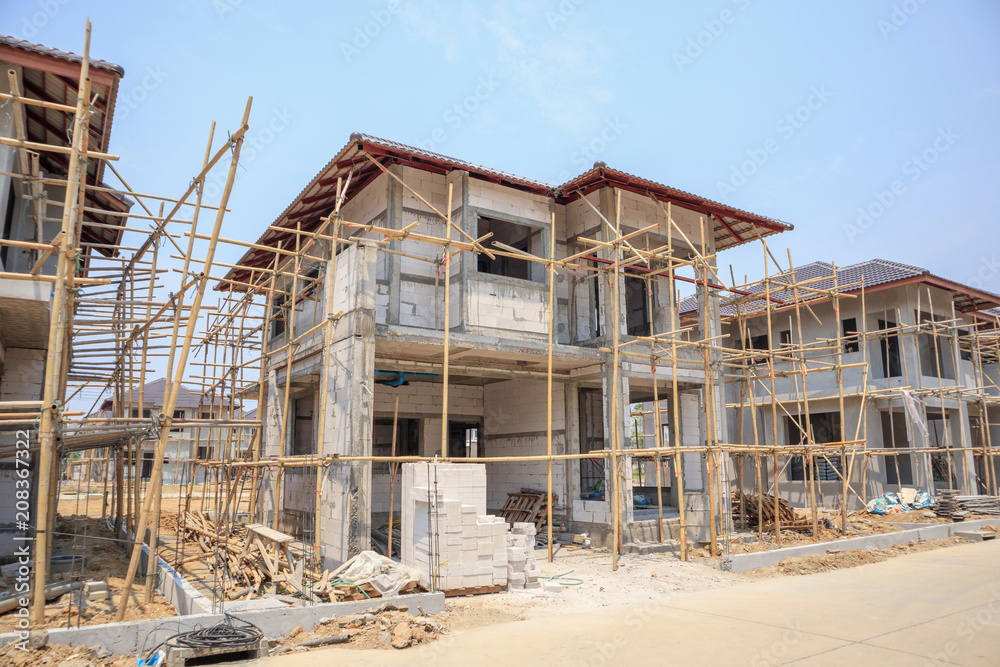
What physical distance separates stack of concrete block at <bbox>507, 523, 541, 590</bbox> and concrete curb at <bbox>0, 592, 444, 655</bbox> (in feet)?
6.56

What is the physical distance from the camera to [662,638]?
711 cm

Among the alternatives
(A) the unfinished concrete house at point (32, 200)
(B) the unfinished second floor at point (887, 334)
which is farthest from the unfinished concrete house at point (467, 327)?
(B) the unfinished second floor at point (887, 334)

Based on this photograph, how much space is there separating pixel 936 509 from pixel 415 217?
646 inches

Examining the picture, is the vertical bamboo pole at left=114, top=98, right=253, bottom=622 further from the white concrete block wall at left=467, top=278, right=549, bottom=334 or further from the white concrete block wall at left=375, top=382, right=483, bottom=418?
the white concrete block wall at left=375, top=382, right=483, bottom=418

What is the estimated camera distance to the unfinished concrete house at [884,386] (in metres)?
20.5

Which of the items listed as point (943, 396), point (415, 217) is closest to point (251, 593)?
point (415, 217)

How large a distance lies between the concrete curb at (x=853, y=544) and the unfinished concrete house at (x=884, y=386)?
2447mm

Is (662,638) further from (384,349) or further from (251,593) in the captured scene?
(384,349)

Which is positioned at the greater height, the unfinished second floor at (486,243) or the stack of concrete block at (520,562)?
the unfinished second floor at (486,243)

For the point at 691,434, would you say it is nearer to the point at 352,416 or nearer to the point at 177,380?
the point at 352,416

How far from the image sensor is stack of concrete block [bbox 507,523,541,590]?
9.83 meters

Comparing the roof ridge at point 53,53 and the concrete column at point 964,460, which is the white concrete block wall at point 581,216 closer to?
the roof ridge at point 53,53

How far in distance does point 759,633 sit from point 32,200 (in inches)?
463

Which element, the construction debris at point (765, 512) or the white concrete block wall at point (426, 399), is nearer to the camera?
the white concrete block wall at point (426, 399)
